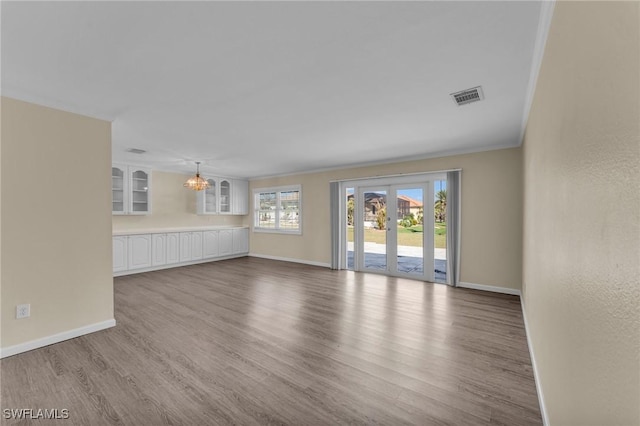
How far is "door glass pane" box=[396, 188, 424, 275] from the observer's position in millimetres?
5242

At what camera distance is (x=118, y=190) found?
227 inches

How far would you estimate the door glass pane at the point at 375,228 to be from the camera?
5.74 meters

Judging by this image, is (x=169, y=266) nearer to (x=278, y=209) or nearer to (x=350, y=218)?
(x=278, y=209)

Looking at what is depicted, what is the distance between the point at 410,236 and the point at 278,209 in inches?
151

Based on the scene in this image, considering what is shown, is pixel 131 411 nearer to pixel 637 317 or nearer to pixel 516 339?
pixel 637 317

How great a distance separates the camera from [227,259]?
771cm

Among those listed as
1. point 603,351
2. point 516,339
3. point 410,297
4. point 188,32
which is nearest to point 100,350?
point 188,32

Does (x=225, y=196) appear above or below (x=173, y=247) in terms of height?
above

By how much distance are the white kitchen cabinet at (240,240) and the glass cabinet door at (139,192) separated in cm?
243

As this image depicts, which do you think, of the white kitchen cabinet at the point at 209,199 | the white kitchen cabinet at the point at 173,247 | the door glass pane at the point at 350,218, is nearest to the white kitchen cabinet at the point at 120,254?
the white kitchen cabinet at the point at 173,247

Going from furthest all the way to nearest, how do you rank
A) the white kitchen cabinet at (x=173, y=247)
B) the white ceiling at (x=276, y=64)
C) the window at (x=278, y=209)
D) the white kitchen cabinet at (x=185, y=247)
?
the window at (x=278, y=209) < the white kitchen cabinet at (x=185, y=247) < the white kitchen cabinet at (x=173, y=247) < the white ceiling at (x=276, y=64)

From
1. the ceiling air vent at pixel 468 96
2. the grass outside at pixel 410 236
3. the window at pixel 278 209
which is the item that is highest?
the ceiling air vent at pixel 468 96

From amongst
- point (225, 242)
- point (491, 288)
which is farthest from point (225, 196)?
point (491, 288)

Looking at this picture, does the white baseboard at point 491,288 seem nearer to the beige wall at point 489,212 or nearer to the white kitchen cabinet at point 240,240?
the beige wall at point 489,212
